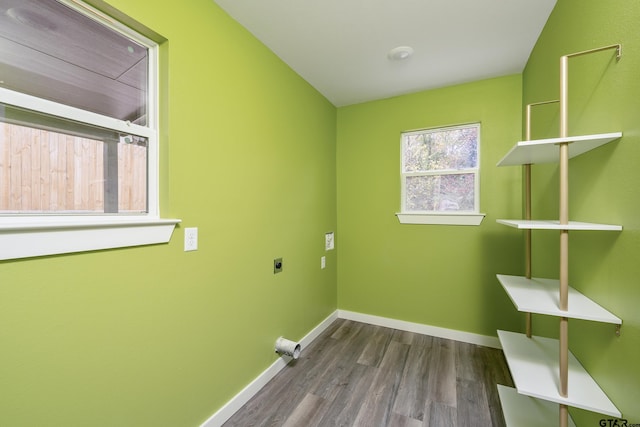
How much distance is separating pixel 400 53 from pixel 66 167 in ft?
7.17

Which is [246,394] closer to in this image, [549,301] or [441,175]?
[549,301]

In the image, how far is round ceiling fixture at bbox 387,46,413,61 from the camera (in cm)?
196

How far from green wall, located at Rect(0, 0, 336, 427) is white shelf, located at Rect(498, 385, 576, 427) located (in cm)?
155

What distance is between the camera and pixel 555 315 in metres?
1.08

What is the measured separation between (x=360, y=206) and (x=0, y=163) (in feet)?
8.62

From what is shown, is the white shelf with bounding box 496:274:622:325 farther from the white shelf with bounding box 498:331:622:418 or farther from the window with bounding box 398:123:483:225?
the window with bounding box 398:123:483:225

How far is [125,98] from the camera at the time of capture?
125 cm

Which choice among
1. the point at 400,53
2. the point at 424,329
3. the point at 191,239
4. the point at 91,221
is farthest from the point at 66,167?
the point at 424,329

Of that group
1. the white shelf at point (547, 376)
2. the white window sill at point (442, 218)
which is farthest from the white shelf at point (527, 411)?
the white window sill at point (442, 218)

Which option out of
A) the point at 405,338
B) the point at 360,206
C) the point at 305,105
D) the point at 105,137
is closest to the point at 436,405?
the point at 405,338

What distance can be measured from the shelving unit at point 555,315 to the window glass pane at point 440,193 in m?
0.94

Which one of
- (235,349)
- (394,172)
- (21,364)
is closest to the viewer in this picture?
(21,364)

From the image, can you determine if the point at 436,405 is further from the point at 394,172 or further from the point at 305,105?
the point at 305,105

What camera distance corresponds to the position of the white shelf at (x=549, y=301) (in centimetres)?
103
